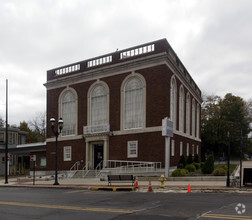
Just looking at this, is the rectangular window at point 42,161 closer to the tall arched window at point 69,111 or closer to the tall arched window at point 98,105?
the tall arched window at point 69,111

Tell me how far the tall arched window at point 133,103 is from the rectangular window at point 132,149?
167 cm

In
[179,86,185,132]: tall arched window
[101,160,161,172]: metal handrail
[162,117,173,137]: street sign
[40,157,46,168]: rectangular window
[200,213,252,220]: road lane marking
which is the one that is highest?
[179,86,185,132]: tall arched window

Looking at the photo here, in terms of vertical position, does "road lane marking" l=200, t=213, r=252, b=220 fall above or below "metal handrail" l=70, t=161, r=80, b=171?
above

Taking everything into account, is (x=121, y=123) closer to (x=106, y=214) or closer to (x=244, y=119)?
(x=106, y=214)

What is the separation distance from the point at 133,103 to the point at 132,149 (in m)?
4.60

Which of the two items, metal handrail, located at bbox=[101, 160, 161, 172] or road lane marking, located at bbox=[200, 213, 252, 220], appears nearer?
road lane marking, located at bbox=[200, 213, 252, 220]

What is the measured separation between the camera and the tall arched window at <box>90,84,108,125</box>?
34.2 m

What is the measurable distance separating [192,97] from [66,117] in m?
16.9

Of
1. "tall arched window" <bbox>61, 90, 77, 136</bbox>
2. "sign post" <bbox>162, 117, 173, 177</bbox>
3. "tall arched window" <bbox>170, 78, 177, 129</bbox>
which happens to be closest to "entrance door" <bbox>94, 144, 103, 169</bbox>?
"tall arched window" <bbox>61, 90, 77, 136</bbox>

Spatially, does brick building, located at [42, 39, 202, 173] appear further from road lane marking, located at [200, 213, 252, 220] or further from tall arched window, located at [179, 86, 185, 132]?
road lane marking, located at [200, 213, 252, 220]

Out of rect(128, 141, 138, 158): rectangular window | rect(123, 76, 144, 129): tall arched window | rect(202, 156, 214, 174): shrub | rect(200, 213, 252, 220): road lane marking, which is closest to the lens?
rect(200, 213, 252, 220): road lane marking

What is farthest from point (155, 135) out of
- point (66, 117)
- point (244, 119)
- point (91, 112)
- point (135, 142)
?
point (244, 119)

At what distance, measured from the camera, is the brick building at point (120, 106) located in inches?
1187

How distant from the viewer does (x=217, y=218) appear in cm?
921
